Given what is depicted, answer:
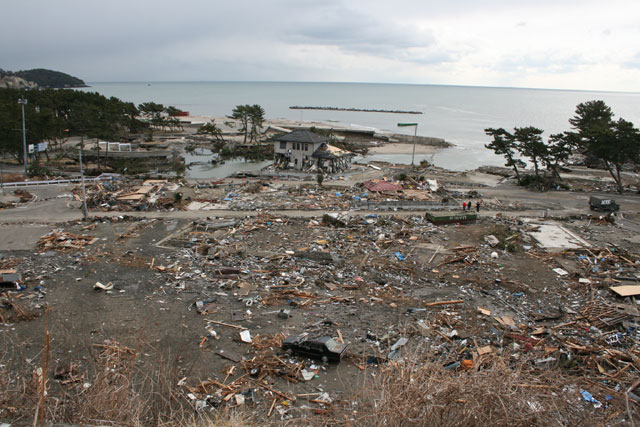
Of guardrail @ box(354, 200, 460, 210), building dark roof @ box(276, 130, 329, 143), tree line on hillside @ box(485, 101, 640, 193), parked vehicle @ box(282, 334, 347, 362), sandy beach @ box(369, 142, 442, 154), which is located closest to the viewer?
parked vehicle @ box(282, 334, 347, 362)

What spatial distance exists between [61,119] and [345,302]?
4808 cm

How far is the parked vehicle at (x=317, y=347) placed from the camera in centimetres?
1059

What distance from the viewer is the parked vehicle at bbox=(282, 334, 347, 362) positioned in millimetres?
10594

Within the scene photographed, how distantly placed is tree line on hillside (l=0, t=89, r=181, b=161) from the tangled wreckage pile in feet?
80.7

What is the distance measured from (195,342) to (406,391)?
8.12 meters

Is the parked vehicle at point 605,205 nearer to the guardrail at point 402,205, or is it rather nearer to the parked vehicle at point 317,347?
the guardrail at point 402,205

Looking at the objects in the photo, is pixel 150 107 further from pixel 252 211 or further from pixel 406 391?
pixel 406 391

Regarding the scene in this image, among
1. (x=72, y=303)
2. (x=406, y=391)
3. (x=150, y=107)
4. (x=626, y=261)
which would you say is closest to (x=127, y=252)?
(x=72, y=303)

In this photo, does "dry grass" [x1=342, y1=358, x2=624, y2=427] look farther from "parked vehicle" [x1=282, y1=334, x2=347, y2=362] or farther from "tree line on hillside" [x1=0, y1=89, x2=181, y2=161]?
"tree line on hillside" [x1=0, y1=89, x2=181, y2=161]

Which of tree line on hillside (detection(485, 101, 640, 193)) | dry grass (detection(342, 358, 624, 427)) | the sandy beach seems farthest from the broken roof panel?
the sandy beach

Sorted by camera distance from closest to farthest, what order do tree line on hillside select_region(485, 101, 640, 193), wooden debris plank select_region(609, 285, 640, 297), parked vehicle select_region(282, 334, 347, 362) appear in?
parked vehicle select_region(282, 334, 347, 362) < wooden debris plank select_region(609, 285, 640, 297) < tree line on hillside select_region(485, 101, 640, 193)

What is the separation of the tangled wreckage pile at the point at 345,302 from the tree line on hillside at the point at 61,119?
24586 millimetres

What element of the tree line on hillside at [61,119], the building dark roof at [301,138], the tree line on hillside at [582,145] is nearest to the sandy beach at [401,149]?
the building dark roof at [301,138]

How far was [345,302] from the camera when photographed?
46.9 feet
